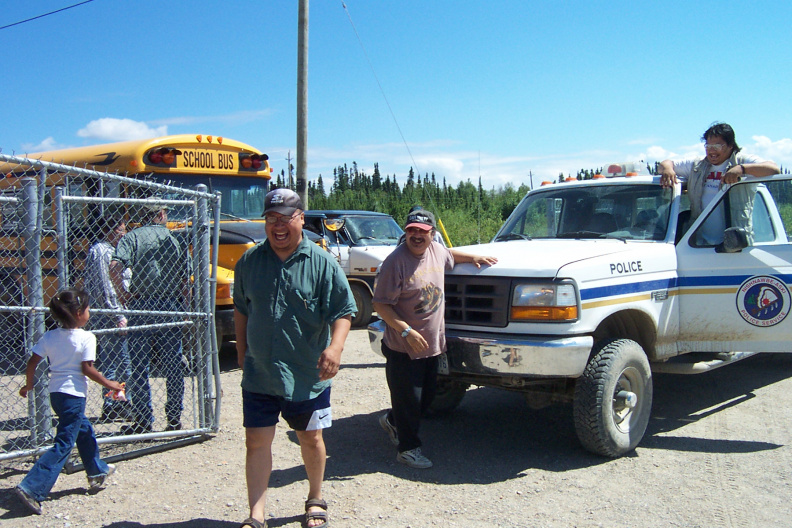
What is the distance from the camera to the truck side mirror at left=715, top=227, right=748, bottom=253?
518 centimetres

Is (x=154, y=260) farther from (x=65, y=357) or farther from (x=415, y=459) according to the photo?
(x=415, y=459)

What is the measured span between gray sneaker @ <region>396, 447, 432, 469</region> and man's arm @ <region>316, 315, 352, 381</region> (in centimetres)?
139

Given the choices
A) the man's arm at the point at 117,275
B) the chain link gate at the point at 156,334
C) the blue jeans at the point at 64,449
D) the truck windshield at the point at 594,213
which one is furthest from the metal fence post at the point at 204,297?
the truck windshield at the point at 594,213

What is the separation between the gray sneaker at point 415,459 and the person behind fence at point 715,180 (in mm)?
2790

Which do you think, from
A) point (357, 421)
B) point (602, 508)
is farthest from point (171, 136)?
point (602, 508)

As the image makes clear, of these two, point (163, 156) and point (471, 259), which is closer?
point (471, 259)

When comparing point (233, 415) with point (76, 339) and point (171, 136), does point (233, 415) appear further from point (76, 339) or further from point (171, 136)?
point (171, 136)

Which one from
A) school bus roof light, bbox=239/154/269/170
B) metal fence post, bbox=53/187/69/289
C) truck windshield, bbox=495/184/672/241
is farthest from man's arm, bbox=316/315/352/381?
school bus roof light, bbox=239/154/269/170

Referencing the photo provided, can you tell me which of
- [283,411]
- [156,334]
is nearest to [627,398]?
[283,411]

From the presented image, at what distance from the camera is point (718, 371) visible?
25.5ft

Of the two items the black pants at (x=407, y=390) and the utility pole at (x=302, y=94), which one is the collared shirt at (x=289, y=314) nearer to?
the black pants at (x=407, y=390)

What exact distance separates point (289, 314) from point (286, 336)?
0.11 meters

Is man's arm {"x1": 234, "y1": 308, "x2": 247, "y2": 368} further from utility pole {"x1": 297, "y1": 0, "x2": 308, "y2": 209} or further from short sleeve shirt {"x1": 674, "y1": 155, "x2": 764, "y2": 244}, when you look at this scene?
utility pole {"x1": 297, "y1": 0, "x2": 308, "y2": 209}

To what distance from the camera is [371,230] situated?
11.9m
